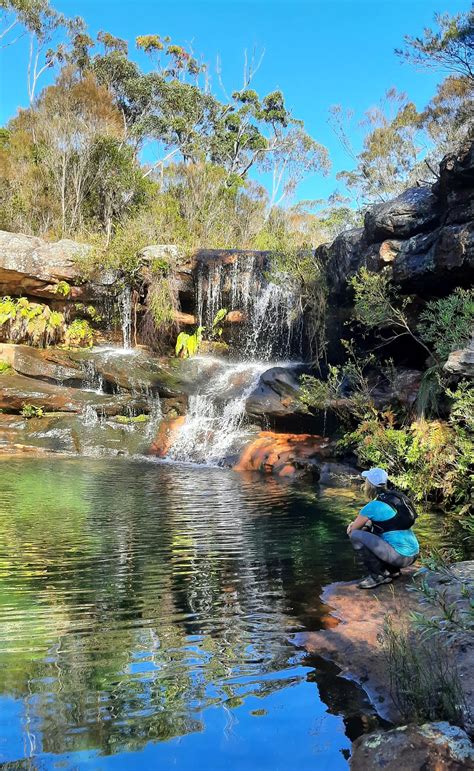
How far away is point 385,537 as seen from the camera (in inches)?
222

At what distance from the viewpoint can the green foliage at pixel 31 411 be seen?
17.7 meters

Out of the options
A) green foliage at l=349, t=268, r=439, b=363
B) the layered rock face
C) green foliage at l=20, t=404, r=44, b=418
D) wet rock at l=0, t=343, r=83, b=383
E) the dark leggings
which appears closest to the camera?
the dark leggings

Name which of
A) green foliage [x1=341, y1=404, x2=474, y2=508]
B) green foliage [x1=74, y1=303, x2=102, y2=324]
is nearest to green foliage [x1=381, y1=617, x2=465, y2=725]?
green foliage [x1=341, y1=404, x2=474, y2=508]

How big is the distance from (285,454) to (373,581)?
855cm

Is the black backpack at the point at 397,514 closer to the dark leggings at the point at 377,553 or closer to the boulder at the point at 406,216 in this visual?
the dark leggings at the point at 377,553

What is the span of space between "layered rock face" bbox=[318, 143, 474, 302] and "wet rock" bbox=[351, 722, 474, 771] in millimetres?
9375

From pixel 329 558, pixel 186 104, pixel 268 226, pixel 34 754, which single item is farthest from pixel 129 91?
pixel 34 754

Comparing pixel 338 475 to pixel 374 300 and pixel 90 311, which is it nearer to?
pixel 374 300

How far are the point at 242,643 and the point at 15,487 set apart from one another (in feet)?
25.7

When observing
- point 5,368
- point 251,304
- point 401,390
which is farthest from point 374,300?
point 5,368

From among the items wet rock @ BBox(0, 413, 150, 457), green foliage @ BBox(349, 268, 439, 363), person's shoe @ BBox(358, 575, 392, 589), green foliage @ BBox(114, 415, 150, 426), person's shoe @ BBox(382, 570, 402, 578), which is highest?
green foliage @ BBox(349, 268, 439, 363)

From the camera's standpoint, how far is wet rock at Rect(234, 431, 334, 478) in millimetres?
13469

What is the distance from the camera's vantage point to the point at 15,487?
441 inches

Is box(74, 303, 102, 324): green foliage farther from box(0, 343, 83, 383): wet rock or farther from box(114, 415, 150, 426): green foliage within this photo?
box(114, 415, 150, 426): green foliage
